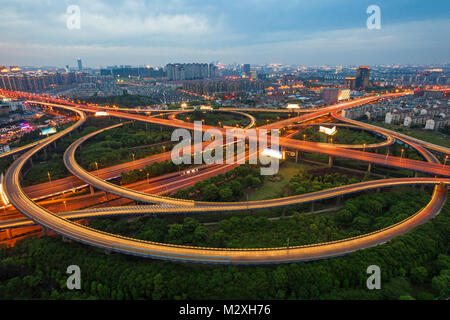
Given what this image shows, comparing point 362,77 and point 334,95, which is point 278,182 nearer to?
point 334,95

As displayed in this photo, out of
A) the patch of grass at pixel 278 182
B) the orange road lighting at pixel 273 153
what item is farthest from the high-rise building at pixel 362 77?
the orange road lighting at pixel 273 153

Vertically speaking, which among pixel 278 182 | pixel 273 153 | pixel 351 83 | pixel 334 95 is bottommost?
pixel 278 182

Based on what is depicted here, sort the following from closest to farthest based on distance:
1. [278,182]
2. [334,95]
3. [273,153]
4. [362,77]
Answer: [278,182], [273,153], [334,95], [362,77]

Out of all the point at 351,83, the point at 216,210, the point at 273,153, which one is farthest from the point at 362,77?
the point at 216,210

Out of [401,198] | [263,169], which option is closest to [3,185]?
[263,169]

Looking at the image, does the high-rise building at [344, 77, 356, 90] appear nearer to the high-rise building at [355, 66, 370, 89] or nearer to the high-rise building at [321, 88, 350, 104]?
the high-rise building at [355, 66, 370, 89]

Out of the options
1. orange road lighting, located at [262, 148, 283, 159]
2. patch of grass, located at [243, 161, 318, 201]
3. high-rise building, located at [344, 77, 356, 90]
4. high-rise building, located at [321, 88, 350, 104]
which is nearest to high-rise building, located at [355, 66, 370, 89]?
high-rise building, located at [344, 77, 356, 90]

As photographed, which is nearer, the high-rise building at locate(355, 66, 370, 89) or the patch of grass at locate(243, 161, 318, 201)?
the patch of grass at locate(243, 161, 318, 201)
